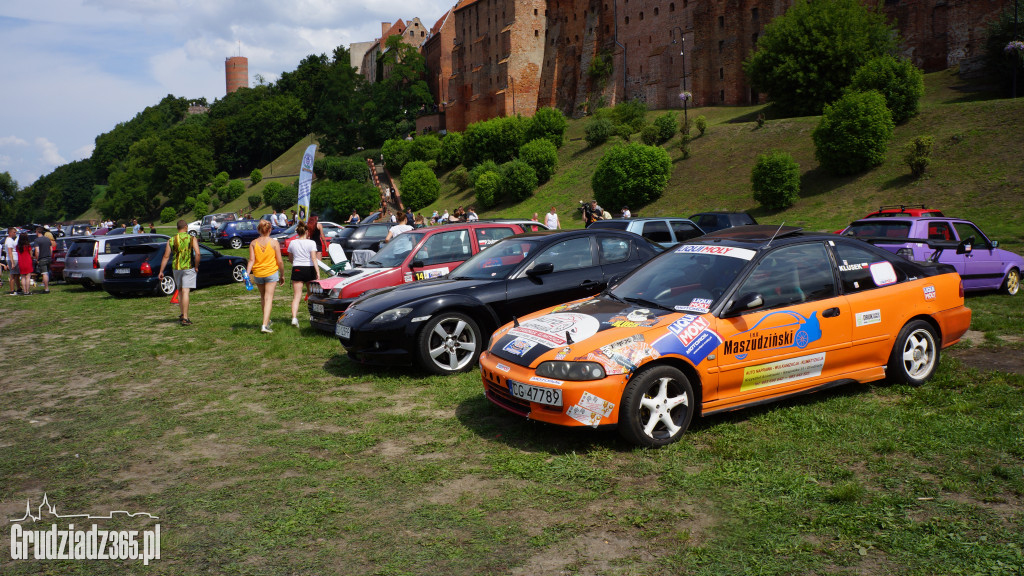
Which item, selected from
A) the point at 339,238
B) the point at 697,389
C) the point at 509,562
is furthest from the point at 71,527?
the point at 339,238

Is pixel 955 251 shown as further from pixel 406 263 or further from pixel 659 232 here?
pixel 406 263

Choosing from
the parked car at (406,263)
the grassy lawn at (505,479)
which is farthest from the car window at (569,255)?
the parked car at (406,263)

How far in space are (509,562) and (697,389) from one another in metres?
2.25

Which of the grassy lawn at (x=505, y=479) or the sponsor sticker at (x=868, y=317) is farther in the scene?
the sponsor sticker at (x=868, y=317)

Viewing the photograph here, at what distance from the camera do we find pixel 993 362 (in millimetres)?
7043

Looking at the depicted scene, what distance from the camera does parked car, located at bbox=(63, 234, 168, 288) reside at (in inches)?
Result: 733

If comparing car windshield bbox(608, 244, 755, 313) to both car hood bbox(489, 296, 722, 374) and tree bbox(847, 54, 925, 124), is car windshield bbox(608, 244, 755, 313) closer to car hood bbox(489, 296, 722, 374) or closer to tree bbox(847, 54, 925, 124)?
car hood bbox(489, 296, 722, 374)

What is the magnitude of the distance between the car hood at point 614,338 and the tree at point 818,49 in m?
49.2

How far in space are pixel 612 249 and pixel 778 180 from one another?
32.8 meters

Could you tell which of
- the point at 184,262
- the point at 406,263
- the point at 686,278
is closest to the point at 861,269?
the point at 686,278

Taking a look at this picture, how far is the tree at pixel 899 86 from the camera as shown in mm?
41344

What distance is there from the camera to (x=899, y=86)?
136 ft

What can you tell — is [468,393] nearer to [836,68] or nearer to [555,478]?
[555,478]

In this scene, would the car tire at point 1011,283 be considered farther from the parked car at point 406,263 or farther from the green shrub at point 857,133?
the green shrub at point 857,133
